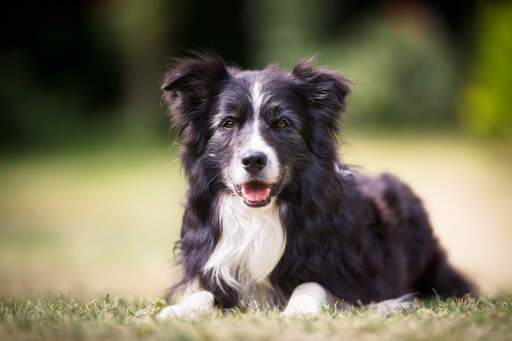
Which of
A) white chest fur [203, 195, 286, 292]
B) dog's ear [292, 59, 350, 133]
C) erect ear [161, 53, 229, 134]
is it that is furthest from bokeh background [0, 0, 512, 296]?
dog's ear [292, 59, 350, 133]

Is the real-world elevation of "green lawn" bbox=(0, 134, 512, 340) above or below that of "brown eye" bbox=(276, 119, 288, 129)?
below

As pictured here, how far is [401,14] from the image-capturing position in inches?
782

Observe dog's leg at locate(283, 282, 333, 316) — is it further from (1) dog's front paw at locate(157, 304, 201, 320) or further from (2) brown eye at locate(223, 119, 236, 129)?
(2) brown eye at locate(223, 119, 236, 129)

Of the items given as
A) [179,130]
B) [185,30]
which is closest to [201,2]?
[185,30]

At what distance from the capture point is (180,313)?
3.85 meters

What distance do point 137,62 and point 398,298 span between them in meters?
15.9

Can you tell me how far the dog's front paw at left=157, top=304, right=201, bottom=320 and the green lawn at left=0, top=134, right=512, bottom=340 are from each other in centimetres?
20

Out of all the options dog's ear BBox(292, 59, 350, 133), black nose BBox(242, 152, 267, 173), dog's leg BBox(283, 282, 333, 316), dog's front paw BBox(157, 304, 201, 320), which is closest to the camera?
dog's front paw BBox(157, 304, 201, 320)

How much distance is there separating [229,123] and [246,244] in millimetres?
895

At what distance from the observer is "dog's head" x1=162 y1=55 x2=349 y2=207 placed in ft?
13.9

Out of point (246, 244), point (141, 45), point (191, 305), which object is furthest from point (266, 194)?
point (141, 45)

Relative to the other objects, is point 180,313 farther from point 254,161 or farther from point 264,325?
point 254,161

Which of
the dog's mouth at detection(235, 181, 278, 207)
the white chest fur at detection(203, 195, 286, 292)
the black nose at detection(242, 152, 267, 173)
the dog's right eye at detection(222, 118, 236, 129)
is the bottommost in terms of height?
the white chest fur at detection(203, 195, 286, 292)

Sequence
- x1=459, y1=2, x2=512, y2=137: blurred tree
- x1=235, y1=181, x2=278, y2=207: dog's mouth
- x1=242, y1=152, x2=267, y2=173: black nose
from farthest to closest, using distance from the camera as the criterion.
Answer: x1=459, y1=2, x2=512, y2=137: blurred tree
x1=235, y1=181, x2=278, y2=207: dog's mouth
x1=242, y1=152, x2=267, y2=173: black nose
